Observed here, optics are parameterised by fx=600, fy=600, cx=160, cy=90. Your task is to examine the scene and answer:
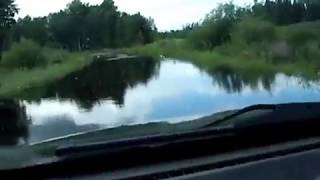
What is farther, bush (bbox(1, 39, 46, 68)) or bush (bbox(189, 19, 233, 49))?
bush (bbox(189, 19, 233, 49))

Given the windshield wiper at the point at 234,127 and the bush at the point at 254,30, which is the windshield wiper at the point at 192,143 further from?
the bush at the point at 254,30

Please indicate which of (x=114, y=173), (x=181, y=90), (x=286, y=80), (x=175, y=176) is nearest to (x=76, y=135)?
(x=114, y=173)

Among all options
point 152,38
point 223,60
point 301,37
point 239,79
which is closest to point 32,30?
point 152,38

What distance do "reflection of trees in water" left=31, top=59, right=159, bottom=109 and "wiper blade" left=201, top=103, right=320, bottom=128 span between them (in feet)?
2.15

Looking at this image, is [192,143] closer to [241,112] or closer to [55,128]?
[241,112]

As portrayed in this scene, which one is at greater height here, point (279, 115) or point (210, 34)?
point (210, 34)

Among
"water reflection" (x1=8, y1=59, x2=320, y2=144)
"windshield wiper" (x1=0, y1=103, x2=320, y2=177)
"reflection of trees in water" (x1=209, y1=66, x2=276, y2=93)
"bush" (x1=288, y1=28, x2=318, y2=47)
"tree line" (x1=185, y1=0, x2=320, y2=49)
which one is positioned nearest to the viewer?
"windshield wiper" (x1=0, y1=103, x2=320, y2=177)

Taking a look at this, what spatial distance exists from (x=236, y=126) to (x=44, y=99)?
102 centimetres

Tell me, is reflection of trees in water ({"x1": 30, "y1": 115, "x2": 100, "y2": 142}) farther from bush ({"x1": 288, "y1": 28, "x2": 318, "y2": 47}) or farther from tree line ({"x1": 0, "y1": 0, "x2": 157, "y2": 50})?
bush ({"x1": 288, "y1": 28, "x2": 318, "y2": 47})

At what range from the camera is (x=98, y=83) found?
11.0 ft

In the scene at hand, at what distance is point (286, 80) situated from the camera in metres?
4.00

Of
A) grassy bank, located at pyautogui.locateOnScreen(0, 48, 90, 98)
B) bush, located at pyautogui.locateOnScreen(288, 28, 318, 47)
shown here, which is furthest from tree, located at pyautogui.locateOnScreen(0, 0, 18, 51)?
bush, located at pyautogui.locateOnScreen(288, 28, 318, 47)

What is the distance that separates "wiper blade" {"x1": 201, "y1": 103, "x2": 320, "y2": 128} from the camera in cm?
262

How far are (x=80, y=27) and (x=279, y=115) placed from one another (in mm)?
971
